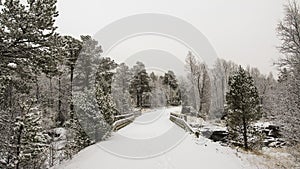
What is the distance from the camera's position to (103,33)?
97.7ft

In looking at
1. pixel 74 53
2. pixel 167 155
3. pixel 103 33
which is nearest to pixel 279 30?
pixel 167 155

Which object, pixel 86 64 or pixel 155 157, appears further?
pixel 86 64

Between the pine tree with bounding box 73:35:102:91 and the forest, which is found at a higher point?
the pine tree with bounding box 73:35:102:91

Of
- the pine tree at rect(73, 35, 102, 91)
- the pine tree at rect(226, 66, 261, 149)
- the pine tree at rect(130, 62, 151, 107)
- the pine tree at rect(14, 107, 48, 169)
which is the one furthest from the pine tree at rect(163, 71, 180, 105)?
the pine tree at rect(14, 107, 48, 169)

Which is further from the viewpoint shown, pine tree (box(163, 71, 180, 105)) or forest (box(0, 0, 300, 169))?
pine tree (box(163, 71, 180, 105))

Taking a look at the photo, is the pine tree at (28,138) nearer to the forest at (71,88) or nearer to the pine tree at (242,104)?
the forest at (71,88)

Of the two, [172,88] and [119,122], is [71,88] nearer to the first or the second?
[119,122]

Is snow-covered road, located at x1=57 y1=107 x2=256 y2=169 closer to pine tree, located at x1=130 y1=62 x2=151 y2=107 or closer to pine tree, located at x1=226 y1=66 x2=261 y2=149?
pine tree, located at x1=226 y1=66 x2=261 y2=149

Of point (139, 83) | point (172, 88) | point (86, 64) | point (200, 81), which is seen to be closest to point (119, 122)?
point (86, 64)

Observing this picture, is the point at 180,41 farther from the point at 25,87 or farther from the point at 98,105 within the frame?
the point at 25,87

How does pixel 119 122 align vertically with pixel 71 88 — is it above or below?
below

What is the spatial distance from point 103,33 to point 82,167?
22196 millimetres

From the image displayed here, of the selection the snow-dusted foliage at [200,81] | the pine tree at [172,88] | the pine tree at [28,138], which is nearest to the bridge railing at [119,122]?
the pine tree at [28,138]

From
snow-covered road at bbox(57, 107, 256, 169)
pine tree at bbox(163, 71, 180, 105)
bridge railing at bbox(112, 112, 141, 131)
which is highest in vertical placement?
pine tree at bbox(163, 71, 180, 105)
